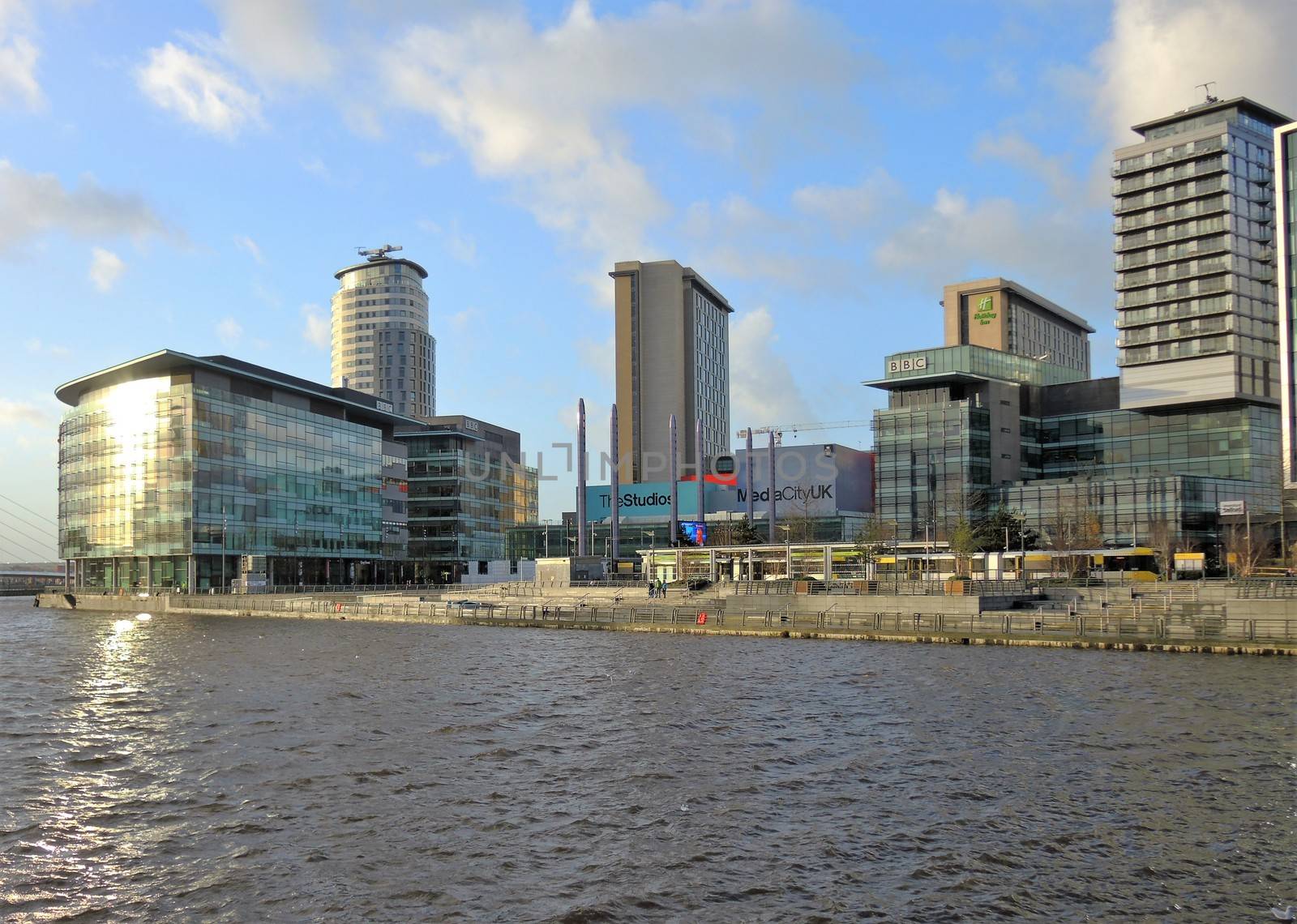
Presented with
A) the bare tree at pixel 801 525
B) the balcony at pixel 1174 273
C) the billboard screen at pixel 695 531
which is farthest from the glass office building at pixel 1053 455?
the billboard screen at pixel 695 531

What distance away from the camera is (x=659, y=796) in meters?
24.9

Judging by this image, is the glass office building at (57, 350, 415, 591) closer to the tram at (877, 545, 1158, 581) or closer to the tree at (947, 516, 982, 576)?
the tram at (877, 545, 1158, 581)

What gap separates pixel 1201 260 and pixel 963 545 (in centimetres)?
6858

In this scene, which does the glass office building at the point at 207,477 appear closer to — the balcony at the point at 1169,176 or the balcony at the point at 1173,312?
the balcony at the point at 1173,312

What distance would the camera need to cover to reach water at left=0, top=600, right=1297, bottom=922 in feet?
59.2

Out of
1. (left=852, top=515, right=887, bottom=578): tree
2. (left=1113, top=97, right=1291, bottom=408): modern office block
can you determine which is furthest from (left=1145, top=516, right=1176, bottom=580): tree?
(left=852, top=515, right=887, bottom=578): tree

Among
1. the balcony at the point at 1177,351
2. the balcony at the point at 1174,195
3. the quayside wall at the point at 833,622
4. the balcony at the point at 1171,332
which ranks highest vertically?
the balcony at the point at 1174,195

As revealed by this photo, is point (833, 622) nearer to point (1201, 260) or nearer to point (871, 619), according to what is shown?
point (871, 619)

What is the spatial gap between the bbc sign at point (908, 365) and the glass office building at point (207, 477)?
3079 inches

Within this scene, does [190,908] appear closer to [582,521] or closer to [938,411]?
[582,521]

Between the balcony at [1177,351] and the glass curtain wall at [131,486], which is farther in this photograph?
the balcony at [1177,351]

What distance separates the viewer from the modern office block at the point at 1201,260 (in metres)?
144

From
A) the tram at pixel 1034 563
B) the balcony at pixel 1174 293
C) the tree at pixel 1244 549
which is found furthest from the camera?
the balcony at pixel 1174 293

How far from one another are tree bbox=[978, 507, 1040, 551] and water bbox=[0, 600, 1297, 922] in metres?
66.8
